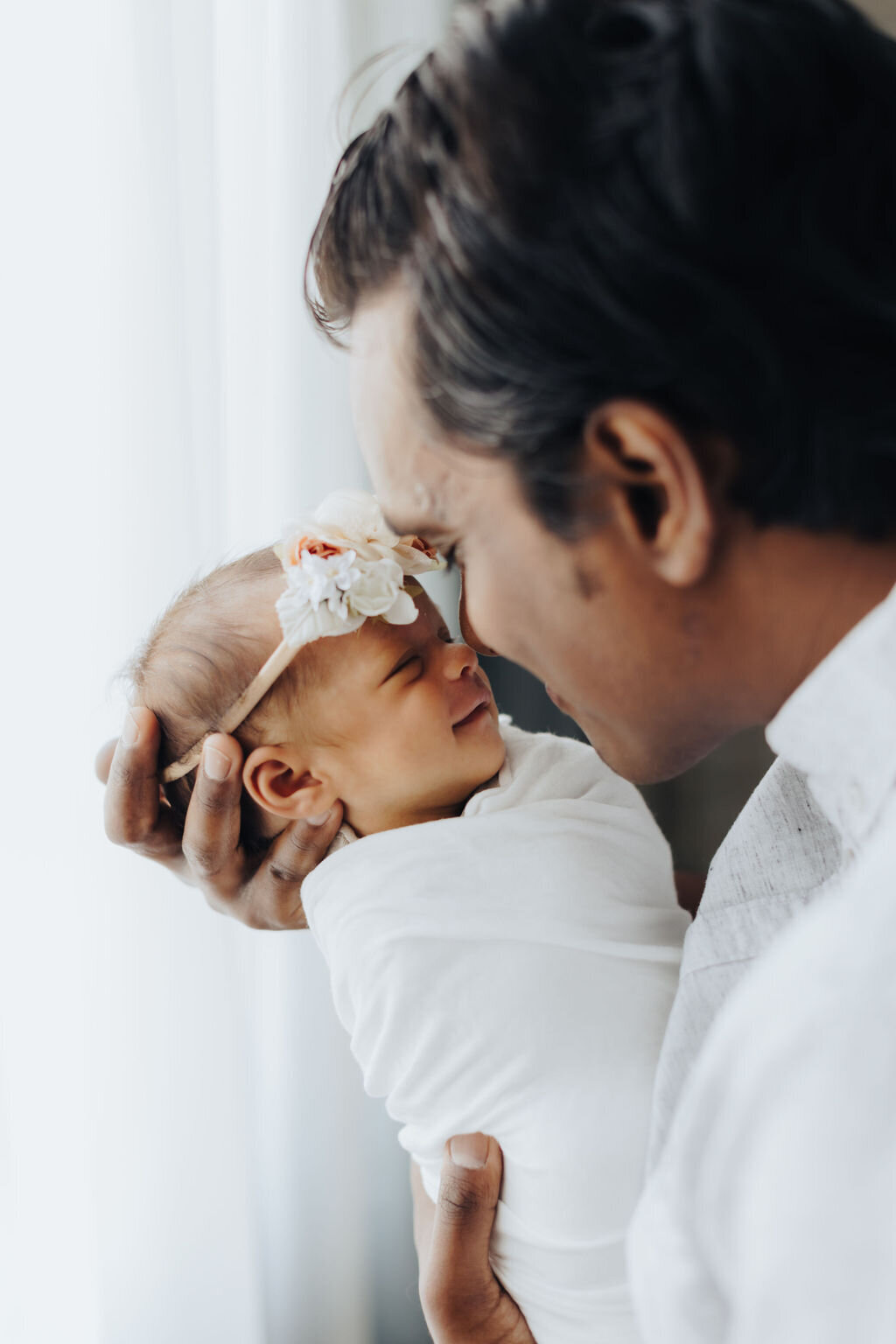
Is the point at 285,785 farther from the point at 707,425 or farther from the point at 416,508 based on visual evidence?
the point at 707,425

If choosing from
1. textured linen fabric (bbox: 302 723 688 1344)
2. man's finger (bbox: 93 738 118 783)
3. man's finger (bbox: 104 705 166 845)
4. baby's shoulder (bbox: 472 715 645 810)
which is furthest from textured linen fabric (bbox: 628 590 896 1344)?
man's finger (bbox: 93 738 118 783)

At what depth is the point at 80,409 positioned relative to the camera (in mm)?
1170

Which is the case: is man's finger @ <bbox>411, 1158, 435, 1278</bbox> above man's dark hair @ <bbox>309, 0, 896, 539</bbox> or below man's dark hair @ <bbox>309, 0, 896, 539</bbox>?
below

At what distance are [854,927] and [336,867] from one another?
2.02 feet

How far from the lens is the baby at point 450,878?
93cm

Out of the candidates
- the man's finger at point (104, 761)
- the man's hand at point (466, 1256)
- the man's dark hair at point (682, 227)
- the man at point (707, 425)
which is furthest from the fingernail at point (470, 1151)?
the man's dark hair at point (682, 227)

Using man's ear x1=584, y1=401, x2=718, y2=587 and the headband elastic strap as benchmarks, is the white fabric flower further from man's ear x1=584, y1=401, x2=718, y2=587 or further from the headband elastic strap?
man's ear x1=584, y1=401, x2=718, y2=587

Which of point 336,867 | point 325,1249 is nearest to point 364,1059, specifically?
point 336,867

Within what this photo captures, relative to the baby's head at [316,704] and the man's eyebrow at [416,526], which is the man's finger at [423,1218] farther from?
the man's eyebrow at [416,526]

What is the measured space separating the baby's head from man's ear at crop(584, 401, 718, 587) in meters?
0.45

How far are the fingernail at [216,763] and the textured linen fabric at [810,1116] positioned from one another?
51 cm

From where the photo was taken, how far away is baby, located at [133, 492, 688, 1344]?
0.93m

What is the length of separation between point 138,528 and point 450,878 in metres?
0.55

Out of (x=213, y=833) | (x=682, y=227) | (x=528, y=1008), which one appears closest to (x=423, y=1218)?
(x=528, y=1008)
